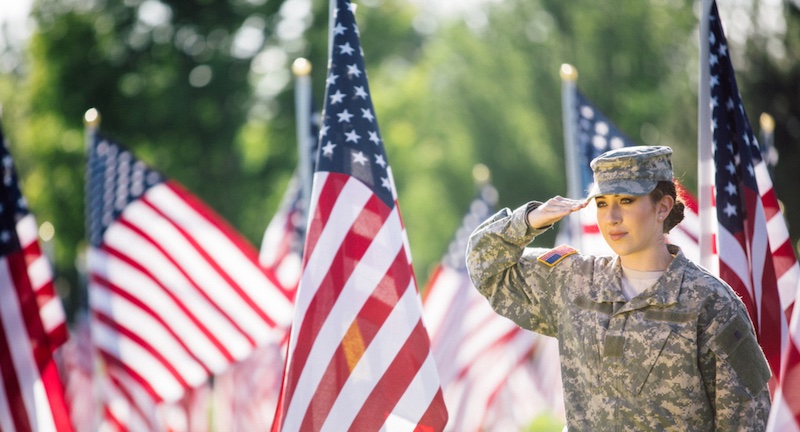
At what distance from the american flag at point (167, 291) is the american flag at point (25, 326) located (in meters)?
Result: 1.87

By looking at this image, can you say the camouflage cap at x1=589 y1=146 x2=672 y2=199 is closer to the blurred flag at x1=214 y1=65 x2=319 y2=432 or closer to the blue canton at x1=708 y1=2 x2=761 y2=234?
the blue canton at x1=708 y1=2 x2=761 y2=234

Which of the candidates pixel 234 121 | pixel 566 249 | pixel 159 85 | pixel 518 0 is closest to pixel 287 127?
pixel 234 121

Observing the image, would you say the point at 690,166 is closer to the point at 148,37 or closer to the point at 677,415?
the point at 148,37

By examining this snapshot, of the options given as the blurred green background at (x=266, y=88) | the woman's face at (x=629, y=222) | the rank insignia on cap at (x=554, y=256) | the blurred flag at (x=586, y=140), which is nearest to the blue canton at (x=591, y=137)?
the blurred flag at (x=586, y=140)

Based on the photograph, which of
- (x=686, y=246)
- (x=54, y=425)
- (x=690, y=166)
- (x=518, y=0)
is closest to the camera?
(x=54, y=425)

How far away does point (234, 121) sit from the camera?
103 ft

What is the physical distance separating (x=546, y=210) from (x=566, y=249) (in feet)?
0.86

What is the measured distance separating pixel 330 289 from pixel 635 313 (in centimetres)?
171

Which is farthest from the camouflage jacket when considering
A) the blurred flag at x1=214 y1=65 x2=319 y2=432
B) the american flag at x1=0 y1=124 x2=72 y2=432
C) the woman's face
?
the blurred flag at x1=214 y1=65 x2=319 y2=432

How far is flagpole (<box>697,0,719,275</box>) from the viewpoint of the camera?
547cm

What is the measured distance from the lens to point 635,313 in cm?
375

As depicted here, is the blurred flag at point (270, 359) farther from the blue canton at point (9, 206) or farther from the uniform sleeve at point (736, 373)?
the uniform sleeve at point (736, 373)

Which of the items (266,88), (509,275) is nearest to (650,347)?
(509,275)

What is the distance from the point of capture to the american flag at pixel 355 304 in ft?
16.0
